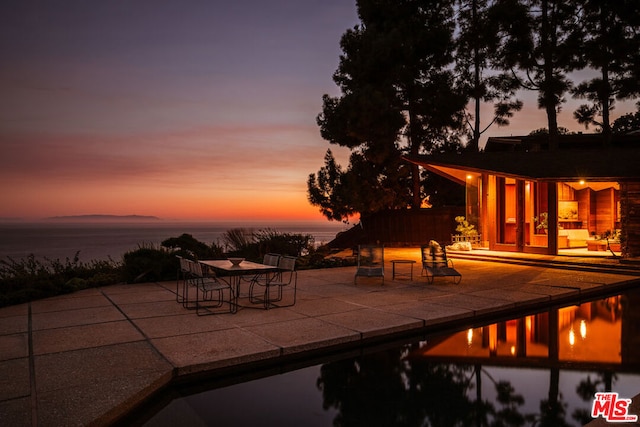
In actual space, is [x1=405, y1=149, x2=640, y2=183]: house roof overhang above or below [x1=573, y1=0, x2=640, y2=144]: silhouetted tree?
below

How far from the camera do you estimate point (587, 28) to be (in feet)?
75.0

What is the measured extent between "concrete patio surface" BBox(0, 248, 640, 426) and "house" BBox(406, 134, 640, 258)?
12.9ft

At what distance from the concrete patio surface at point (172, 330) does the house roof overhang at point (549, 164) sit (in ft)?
13.8

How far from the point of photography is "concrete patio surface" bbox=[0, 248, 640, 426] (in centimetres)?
362

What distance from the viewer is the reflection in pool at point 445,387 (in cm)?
361

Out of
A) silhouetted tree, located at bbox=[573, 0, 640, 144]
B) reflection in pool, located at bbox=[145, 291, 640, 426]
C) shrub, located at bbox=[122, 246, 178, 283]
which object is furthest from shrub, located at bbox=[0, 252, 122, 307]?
silhouetted tree, located at bbox=[573, 0, 640, 144]

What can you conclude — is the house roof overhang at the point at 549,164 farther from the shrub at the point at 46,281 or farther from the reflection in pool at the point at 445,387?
the shrub at the point at 46,281

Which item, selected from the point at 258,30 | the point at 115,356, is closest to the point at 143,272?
the point at 115,356

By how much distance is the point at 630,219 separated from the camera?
12.9m

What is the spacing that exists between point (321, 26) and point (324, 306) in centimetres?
1586

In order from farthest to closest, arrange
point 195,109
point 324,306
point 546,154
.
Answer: point 195,109, point 546,154, point 324,306

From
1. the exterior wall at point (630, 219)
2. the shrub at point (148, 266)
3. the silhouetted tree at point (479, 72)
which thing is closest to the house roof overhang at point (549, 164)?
the exterior wall at point (630, 219)

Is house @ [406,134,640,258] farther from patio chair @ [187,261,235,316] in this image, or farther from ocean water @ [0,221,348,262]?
patio chair @ [187,261,235,316]

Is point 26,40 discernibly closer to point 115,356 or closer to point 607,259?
point 115,356
